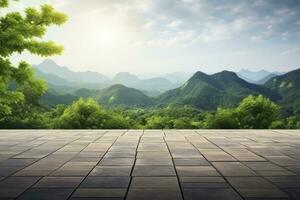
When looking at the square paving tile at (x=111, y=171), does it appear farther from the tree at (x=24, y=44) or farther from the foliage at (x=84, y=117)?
the foliage at (x=84, y=117)

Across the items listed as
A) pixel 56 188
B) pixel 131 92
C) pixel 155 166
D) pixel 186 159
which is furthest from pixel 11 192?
pixel 131 92

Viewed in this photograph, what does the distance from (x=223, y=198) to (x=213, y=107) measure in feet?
398

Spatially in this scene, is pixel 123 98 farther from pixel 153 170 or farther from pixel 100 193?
pixel 100 193

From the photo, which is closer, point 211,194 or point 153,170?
point 211,194

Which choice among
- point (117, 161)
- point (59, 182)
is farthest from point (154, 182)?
point (117, 161)

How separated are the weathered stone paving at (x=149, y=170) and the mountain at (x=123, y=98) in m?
146

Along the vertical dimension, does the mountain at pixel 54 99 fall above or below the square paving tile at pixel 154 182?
above

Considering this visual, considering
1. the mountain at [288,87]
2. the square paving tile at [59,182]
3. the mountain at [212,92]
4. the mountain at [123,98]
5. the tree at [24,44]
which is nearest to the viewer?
the square paving tile at [59,182]

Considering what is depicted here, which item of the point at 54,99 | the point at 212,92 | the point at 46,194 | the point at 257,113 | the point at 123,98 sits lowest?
the point at 46,194

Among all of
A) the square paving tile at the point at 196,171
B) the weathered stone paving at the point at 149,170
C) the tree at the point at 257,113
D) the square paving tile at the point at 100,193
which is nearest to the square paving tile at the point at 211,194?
the weathered stone paving at the point at 149,170

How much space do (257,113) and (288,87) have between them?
146 meters

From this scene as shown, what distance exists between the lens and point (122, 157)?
270 inches

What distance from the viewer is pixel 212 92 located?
137750 mm

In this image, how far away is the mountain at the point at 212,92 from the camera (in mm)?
126869
